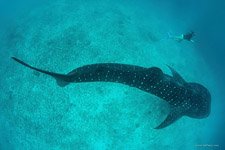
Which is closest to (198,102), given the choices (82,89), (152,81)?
(152,81)

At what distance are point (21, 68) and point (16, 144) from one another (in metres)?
2.58

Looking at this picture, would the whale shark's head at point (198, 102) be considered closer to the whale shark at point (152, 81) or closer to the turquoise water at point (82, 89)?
the whale shark at point (152, 81)

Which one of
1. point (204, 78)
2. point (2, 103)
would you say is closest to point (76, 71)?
point (2, 103)

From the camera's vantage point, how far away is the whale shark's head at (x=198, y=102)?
24.0 ft

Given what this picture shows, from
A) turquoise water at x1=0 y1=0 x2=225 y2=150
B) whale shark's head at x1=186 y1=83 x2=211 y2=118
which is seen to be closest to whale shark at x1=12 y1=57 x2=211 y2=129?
whale shark's head at x1=186 y1=83 x2=211 y2=118

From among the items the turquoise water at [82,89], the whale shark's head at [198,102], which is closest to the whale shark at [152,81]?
the whale shark's head at [198,102]

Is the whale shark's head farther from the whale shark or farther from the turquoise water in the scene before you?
the turquoise water

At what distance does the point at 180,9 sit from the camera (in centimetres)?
1562

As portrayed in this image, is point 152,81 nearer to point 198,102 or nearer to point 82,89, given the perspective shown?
point 198,102

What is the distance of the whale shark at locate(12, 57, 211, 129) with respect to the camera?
18.1 feet

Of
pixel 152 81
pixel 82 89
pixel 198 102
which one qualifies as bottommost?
pixel 82 89

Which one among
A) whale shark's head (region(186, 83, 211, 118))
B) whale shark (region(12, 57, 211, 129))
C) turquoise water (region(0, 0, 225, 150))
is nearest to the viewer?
whale shark (region(12, 57, 211, 129))

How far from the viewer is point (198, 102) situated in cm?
742

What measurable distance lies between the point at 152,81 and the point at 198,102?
81.7 inches
